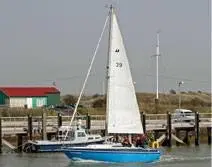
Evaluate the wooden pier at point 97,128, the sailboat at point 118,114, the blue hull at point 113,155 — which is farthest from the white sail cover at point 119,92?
the wooden pier at point 97,128

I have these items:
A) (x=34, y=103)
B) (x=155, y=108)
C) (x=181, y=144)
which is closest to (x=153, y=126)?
(x=181, y=144)

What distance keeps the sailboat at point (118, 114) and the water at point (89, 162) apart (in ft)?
1.97

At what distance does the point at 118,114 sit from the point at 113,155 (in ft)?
9.51

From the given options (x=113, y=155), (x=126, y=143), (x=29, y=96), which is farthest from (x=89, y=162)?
(x=29, y=96)

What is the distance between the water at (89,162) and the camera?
46.7 metres

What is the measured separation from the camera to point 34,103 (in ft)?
359

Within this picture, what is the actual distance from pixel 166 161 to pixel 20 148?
15.7m

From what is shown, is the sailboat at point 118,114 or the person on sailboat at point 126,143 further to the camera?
the person on sailboat at point 126,143

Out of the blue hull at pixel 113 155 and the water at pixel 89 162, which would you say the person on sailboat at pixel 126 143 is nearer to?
the blue hull at pixel 113 155

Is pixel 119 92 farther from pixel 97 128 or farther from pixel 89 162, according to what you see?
pixel 97 128

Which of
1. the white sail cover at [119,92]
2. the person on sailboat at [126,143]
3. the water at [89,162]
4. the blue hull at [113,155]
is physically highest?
the white sail cover at [119,92]

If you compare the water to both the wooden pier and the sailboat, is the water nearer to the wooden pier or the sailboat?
the sailboat

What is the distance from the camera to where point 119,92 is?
4750 centimetres

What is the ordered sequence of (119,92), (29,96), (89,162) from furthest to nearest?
(29,96) → (119,92) → (89,162)
